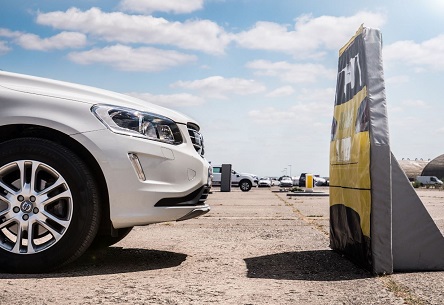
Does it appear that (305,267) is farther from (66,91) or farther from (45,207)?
(66,91)

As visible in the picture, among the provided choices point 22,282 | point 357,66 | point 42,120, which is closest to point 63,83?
point 42,120

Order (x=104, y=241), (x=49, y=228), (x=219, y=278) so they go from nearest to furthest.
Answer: (x=219, y=278) < (x=49, y=228) < (x=104, y=241)

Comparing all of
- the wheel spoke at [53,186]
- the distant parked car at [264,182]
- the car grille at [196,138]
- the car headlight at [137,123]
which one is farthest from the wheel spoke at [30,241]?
the distant parked car at [264,182]

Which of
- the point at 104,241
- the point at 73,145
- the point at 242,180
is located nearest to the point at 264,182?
the point at 242,180

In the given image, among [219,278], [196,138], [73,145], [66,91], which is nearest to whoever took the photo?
[219,278]

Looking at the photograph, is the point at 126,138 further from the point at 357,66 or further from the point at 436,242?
the point at 436,242


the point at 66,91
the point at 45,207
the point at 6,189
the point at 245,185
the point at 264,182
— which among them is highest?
the point at 264,182

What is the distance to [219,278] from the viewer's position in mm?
3680

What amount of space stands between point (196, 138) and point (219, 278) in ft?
4.47

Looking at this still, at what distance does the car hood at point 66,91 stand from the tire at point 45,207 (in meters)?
0.37

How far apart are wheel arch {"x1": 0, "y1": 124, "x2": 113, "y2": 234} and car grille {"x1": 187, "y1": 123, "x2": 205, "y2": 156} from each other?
835 mm

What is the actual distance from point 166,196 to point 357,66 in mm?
1707

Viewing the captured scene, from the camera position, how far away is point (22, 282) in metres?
3.54

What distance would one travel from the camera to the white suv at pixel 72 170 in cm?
394
